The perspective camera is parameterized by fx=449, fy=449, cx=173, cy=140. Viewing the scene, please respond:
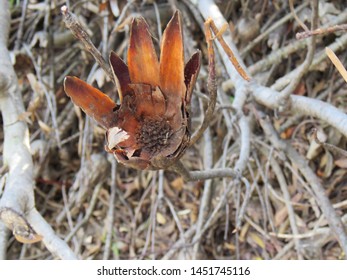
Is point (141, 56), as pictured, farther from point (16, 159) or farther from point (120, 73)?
point (16, 159)

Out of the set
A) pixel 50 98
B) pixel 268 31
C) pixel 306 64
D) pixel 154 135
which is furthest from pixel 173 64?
pixel 50 98

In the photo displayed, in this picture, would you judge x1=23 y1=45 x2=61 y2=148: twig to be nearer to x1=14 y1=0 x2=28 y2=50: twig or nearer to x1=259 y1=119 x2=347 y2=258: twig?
x1=14 y1=0 x2=28 y2=50: twig

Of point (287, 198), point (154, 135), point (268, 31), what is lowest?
point (287, 198)

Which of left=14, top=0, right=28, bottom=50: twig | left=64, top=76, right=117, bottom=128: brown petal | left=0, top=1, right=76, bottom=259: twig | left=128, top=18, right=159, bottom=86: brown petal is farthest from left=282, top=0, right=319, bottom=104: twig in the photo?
left=14, top=0, right=28, bottom=50: twig

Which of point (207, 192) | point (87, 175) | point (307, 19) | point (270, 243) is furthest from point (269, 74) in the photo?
point (87, 175)

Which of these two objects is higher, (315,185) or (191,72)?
(191,72)
